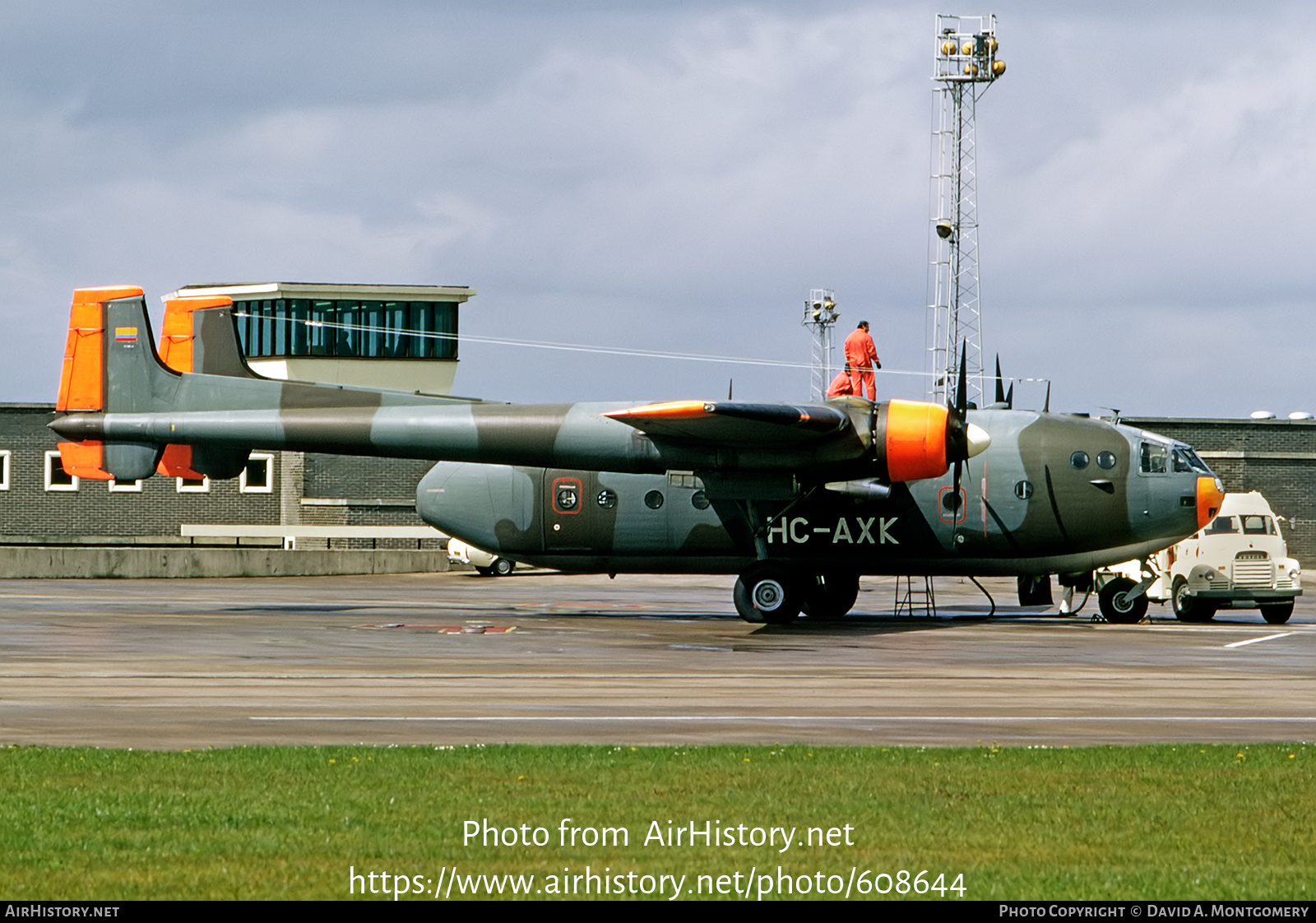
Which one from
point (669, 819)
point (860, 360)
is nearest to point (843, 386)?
point (860, 360)

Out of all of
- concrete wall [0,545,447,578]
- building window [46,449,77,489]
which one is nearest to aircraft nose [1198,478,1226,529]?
concrete wall [0,545,447,578]

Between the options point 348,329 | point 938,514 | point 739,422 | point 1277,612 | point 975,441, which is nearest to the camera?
point 739,422

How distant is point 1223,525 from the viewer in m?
31.1

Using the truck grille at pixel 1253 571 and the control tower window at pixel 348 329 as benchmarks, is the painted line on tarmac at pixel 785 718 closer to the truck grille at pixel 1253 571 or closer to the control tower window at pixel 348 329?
the truck grille at pixel 1253 571

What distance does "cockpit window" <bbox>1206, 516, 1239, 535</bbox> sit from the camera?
30.9m

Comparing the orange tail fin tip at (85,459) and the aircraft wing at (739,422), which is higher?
the aircraft wing at (739,422)

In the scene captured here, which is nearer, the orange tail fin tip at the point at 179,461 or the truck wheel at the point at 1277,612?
the truck wheel at the point at 1277,612

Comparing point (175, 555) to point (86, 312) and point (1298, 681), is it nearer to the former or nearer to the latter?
point (86, 312)

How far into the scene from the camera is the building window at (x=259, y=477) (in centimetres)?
6219

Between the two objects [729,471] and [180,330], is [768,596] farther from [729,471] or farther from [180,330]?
[180,330]

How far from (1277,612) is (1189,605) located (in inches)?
68.4

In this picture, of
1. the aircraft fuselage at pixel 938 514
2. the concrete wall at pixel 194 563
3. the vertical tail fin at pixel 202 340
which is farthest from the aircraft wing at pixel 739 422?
the concrete wall at pixel 194 563

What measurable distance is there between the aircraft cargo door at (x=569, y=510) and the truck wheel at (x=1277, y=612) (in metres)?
14.3

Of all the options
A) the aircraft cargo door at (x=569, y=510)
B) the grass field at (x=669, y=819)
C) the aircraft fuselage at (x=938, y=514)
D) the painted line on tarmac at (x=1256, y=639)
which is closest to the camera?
the grass field at (x=669, y=819)
